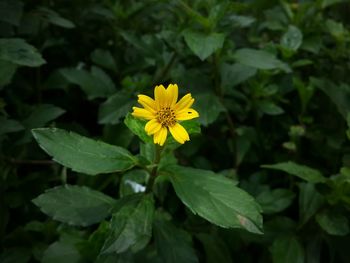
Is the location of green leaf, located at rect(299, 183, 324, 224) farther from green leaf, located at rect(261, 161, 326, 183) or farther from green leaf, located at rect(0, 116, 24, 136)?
Answer: green leaf, located at rect(0, 116, 24, 136)

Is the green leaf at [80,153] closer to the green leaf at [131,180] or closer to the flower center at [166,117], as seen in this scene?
the flower center at [166,117]

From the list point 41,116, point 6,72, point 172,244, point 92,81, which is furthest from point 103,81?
point 172,244

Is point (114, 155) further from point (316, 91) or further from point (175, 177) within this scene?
point (316, 91)

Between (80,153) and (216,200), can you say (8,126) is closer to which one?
(80,153)

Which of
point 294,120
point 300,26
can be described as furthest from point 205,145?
point 300,26

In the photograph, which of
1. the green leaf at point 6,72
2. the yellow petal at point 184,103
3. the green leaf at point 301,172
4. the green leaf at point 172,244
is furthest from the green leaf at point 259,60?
the green leaf at point 6,72

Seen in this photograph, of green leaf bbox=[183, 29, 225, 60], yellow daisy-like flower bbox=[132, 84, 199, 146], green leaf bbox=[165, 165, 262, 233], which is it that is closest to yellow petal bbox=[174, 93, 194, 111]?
yellow daisy-like flower bbox=[132, 84, 199, 146]

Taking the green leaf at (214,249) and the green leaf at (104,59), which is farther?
the green leaf at (104,59)
